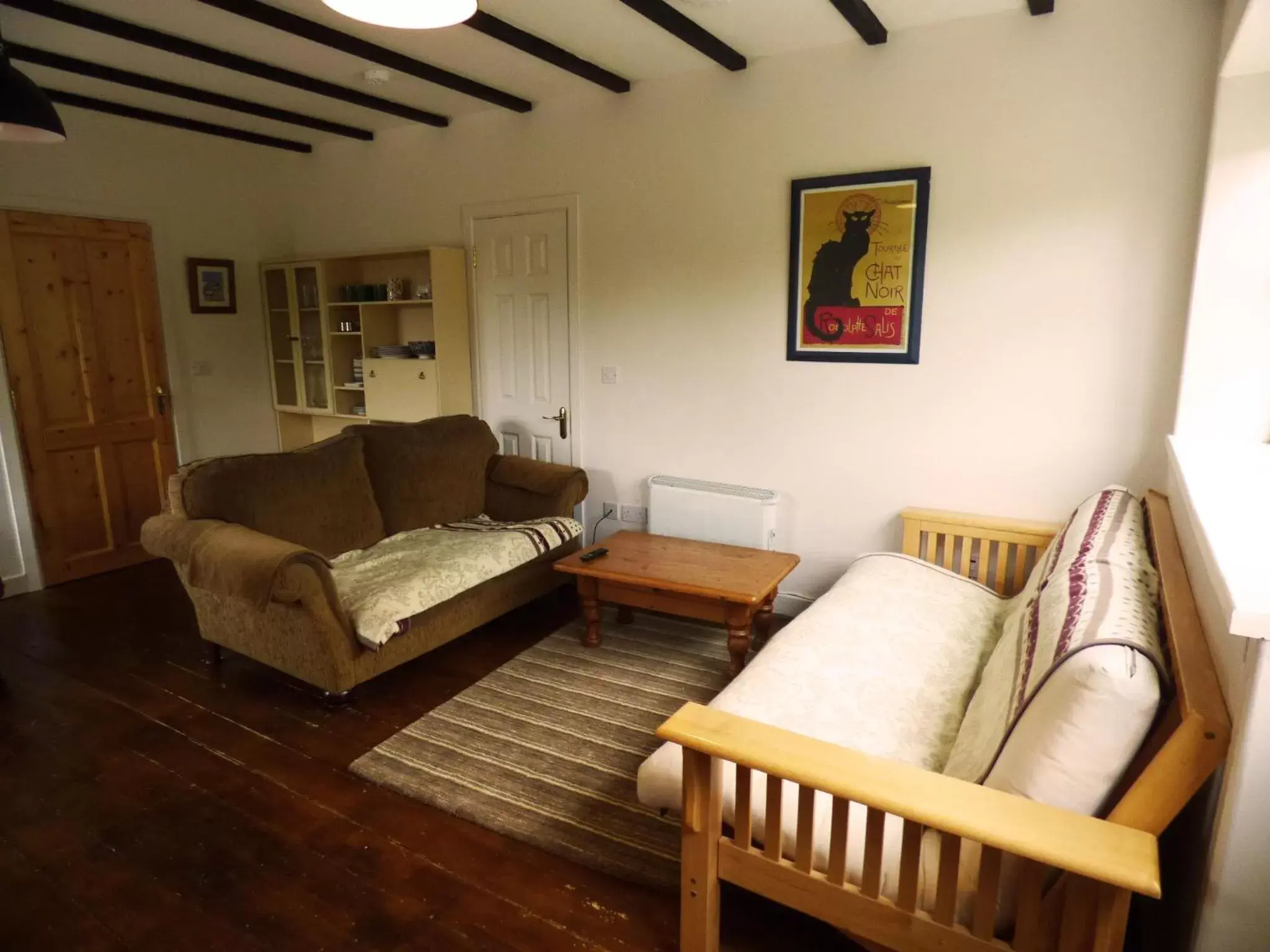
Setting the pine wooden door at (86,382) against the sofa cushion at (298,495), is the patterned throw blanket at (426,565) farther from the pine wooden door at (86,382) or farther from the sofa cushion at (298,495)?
the pine wooden door at (86,382)

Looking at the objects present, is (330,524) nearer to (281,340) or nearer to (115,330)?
(115,330)

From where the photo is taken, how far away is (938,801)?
1.22 m

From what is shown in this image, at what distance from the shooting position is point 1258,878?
105 cm

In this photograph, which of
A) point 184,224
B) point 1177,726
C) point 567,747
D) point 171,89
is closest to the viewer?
point 1177,726

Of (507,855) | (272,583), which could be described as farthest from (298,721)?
(507,855)

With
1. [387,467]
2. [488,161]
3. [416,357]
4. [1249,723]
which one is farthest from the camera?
[416,357]

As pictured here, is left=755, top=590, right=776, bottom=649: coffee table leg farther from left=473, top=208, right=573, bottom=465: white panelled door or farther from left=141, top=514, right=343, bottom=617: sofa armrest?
left=141, top=514, right=343, bottom=617: sofa armrest

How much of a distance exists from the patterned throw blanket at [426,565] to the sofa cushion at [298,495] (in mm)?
119

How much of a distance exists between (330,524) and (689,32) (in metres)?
2.50

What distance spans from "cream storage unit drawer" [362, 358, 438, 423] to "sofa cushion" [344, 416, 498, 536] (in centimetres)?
49

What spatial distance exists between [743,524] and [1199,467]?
195cm

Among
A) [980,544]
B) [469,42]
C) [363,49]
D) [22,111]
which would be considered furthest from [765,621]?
[22,111]

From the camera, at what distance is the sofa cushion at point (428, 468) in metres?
3.52

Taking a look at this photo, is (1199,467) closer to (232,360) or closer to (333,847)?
(333,847)
